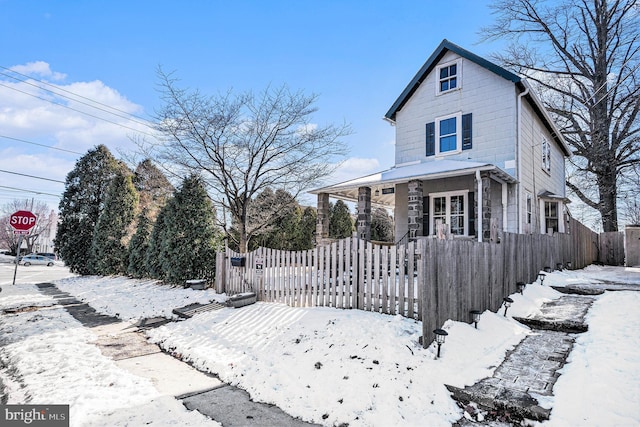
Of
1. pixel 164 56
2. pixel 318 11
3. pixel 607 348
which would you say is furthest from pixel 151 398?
pixel 164 56

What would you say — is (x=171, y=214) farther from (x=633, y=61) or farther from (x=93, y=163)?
(x=633, y=61)

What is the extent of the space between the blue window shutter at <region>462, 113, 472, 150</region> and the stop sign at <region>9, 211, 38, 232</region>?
15.0m

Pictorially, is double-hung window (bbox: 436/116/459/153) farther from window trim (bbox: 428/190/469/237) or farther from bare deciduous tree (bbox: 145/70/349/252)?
bare deciduous tree (bbox: 145/70/349/252)

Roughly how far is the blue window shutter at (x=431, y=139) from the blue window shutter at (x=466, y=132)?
1.06 m

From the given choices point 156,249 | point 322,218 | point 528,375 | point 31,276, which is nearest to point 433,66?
point 322,218

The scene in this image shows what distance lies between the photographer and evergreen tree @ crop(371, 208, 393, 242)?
26.8 metres

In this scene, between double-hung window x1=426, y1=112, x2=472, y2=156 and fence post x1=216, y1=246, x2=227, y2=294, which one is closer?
fence post x1=216, y1=246, x2=227, y2=294

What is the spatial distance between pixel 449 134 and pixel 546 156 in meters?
5.23

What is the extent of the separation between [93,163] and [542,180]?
22.2 metres

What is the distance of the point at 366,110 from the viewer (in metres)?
13.6

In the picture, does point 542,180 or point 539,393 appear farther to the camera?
point 542,180

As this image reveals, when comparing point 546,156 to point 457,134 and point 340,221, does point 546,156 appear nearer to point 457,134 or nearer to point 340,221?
point 457,134

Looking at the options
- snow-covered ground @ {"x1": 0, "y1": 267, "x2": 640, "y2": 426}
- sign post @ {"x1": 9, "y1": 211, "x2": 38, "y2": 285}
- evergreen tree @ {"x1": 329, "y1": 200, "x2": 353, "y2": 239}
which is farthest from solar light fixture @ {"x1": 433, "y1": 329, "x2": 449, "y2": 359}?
evergreen tree @ {"x1": 329, "y1": 200, "x2": 353, "y2": 239}

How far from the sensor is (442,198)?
12172mm
